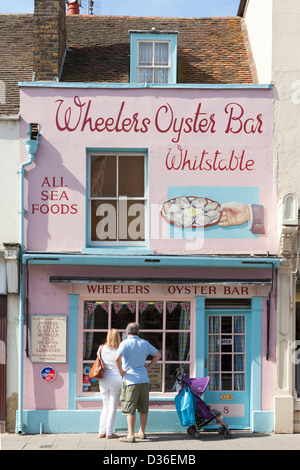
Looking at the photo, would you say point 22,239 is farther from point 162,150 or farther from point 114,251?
point 162,150

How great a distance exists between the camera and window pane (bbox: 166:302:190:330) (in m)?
11.0

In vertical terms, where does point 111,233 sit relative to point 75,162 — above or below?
below

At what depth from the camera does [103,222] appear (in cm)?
1124

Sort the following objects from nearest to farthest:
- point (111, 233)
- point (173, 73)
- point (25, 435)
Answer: point (25, 435) < point (111, 233) < point (173, 73)

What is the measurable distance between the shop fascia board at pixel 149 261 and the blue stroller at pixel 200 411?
6.33ft

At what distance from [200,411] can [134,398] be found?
1.24 meters

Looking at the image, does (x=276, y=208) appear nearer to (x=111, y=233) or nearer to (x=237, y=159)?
(x=237, y=159)

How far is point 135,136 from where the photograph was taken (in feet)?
36.4

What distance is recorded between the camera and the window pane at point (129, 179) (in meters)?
11.3

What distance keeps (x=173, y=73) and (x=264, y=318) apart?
16.4 ft

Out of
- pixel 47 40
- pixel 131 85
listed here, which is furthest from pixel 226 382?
pixel 47 40

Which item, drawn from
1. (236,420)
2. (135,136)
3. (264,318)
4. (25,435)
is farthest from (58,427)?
(135,136)

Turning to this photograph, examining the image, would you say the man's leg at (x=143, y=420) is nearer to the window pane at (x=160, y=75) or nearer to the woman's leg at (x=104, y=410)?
the woman's leg at (x=104, y=410)

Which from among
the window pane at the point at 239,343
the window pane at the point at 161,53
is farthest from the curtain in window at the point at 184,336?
the window pane at the point at 161,53
